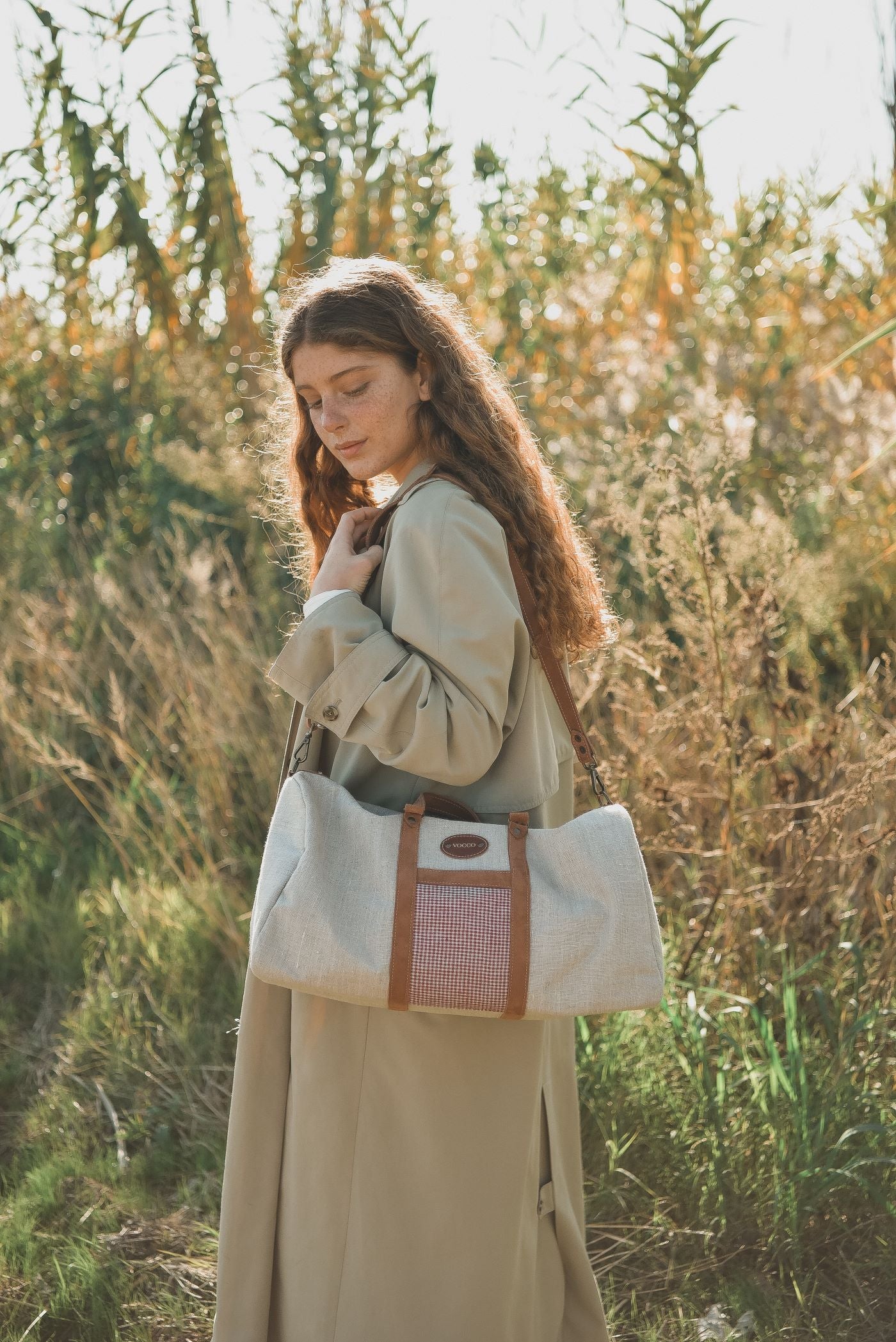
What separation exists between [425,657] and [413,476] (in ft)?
1.03

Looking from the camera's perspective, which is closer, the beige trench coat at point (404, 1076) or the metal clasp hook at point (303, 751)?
the beige trench coat at point (404, 1076)

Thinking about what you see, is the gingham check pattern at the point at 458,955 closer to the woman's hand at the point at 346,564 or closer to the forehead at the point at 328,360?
the woman's hand at the point at 346,564

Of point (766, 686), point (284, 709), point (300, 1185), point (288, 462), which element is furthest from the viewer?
point (284, 709)

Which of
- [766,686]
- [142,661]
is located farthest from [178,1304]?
[142,661]

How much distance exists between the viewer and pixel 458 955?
4.69 feet

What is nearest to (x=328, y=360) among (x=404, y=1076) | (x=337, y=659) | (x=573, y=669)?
(x=337, y=659)

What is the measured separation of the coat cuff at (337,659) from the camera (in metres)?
1.53

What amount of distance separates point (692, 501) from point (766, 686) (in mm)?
482

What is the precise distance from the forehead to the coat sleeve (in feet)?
0.90

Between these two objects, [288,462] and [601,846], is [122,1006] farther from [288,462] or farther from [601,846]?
[601,846]

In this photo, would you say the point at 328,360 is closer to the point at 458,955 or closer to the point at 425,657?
the point at 425,657

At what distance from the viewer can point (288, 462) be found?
2.12 metres

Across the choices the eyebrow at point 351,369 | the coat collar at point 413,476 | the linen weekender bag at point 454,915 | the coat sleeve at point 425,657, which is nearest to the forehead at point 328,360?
the eyebrow at point 351,369

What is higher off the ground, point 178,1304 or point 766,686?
point 766,686
